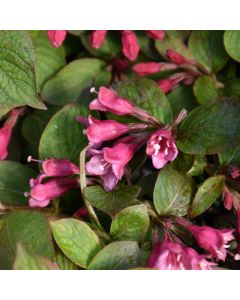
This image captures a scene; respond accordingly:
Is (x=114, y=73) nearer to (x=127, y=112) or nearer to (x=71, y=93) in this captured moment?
(x=71, y=93)

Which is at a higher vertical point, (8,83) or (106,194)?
(8,83)

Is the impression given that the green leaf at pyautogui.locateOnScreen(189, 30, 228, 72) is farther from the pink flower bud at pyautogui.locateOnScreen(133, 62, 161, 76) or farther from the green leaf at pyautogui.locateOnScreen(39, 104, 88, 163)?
the green leaf at pyautogui.locateOnScreen(39, 104, 88, 163)

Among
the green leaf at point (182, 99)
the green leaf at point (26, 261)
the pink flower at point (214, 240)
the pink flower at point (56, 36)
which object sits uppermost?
the pink flower at point (56, 36)

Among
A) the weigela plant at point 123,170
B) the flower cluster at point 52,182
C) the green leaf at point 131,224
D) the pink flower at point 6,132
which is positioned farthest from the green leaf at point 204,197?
the pink flower at point 6,132

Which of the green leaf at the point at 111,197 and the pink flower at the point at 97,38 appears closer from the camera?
the green leaf at the point at 111,197

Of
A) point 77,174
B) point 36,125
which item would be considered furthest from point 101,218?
point 36,125

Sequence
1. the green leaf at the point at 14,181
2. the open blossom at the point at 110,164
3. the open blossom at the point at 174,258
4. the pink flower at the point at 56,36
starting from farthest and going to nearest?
the pink flower at the point at 56,36 < the green leaf at the point at 14,181 < the open blossom at the point at 110,164 < the open blossom at the point at 174,258

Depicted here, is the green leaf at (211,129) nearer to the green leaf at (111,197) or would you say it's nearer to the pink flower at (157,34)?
the green leaf at (111,197)
